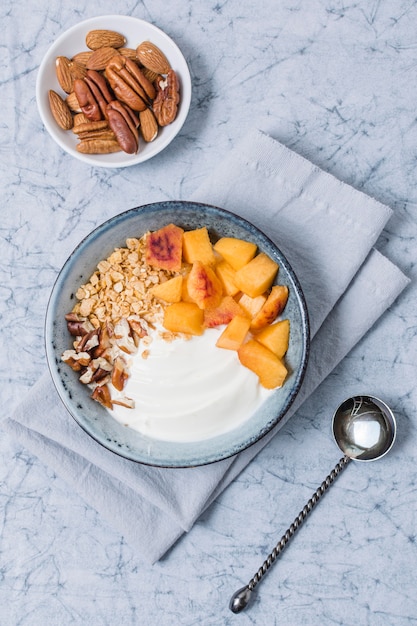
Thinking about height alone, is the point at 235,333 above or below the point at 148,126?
below

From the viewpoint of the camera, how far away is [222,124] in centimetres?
163

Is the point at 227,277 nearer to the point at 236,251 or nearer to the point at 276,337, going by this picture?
the point at 236,251

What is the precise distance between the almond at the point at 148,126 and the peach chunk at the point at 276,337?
1.67 feet

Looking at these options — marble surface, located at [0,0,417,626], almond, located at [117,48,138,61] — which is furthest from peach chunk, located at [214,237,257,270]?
almond, located at [117,48,138,61]

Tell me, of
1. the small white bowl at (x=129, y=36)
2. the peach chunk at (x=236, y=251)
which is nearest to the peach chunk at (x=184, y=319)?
the peach chunk at (x=236, y=251)

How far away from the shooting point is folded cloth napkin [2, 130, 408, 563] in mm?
1527

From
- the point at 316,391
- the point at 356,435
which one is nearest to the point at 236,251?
the point at 316,391

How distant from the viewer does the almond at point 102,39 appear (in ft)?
5.19

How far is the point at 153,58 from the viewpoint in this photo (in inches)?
62.2

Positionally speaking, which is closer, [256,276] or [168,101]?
[256,276]

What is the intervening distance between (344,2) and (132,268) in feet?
2.59

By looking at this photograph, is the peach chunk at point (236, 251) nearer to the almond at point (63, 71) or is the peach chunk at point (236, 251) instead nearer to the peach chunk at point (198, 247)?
the peach chunk at point (198, 247)

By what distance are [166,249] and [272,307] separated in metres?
0.24

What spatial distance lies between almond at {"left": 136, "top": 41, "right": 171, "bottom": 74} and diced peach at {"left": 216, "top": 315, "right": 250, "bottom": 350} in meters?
0.61
